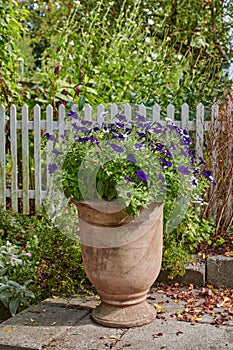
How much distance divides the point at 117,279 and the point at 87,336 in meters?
0.36

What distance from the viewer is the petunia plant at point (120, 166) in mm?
3113

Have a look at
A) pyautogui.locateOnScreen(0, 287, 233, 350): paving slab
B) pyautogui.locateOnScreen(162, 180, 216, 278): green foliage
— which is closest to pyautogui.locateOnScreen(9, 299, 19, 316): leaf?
pyautogui.locateOnScreen(0, 287, 233, 350): paving slab

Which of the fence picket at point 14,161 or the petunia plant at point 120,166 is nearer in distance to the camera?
the petunia plant at point 120,166

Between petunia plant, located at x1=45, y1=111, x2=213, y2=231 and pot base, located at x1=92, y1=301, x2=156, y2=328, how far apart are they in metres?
0.62

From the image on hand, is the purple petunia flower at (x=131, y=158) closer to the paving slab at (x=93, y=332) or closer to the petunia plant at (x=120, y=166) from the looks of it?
the petunia plant at (x=120, y=166)

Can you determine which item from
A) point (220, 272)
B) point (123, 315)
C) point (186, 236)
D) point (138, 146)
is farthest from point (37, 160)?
point (123, 315)

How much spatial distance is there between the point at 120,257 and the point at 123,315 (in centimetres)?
37

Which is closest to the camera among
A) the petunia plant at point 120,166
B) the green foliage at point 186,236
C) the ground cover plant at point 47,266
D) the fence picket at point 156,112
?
the petunia plant at point 120,166

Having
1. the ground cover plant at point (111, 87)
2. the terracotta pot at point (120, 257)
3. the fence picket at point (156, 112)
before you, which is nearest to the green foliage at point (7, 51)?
the ground cover plant at point (111, 87)

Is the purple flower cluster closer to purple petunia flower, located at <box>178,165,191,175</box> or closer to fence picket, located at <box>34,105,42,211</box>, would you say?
purple petunia flower, located at <box>178,165,191,175</box>

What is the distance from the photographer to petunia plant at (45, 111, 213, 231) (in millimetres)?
3113

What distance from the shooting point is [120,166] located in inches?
124

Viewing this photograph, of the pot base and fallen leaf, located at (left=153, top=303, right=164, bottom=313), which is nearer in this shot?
the pot base

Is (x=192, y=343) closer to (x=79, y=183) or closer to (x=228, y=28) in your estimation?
(x=79, y=183)
